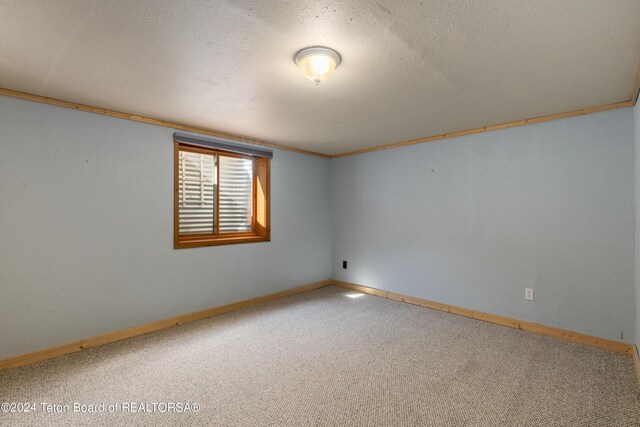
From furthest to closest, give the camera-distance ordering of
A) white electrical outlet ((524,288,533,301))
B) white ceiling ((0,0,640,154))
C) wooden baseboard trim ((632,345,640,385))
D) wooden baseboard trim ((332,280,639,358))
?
white electrical outlet ((524,288,533,301)) < wooden baseboard trim ((332,280,639,358)) < wooden baseboard trim ((632,345,640,385)) < white ceiling ((0,0,640,154))

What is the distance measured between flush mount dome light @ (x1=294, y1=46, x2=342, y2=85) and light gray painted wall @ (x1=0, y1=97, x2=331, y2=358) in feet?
6.79

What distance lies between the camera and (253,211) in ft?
14.2

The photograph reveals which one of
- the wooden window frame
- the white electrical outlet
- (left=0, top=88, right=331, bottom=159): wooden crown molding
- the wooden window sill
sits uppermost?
(left=0, top=88, right=331, bottom=159): wooden crown molding

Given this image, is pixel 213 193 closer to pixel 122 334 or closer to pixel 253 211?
pixel 253 211

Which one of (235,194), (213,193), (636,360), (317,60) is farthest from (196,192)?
(636,360)

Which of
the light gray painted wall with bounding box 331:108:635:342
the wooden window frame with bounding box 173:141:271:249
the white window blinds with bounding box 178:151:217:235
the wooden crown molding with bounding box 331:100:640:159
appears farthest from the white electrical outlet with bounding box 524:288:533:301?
the white window blinds with bounding box 178:151:217:235

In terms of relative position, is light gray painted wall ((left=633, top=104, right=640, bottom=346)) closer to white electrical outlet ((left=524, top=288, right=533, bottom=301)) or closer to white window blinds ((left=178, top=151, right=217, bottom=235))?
white electrical outlet ((left=524, top=288, right=533, bottom=301))

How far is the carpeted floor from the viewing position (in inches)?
72.2

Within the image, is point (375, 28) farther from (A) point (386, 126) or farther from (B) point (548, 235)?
(B) point (548, 235)

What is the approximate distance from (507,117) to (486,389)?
2489 millimetres

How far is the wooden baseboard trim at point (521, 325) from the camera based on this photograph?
2707 mm

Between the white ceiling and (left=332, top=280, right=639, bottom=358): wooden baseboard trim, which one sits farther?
(left=332, top=280, right=639, bottom=358): wooden baseboard trim

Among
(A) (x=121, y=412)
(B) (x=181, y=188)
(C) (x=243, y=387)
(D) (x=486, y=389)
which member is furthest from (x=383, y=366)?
(B) (x=181, y=188)

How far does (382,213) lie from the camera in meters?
4.46
